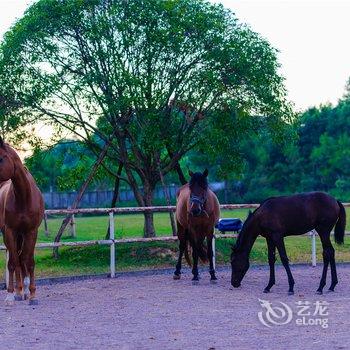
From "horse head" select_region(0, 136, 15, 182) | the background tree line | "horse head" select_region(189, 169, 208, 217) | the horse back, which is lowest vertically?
the horse back

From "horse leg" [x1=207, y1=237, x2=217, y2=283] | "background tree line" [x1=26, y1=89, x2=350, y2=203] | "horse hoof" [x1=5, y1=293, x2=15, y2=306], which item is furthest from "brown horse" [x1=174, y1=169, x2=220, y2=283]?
"background tree line" [x1=26, y1=89, x2=350, y2=203]

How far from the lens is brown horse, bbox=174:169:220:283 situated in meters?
12.7

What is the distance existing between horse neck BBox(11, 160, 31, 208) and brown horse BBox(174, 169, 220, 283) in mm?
2914

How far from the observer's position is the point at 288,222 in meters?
11.9

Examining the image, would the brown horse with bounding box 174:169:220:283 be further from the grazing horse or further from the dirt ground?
the grazing horse

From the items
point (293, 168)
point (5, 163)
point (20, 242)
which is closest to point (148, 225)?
point (20, 242)

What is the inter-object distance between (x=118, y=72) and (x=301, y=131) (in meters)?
58.9

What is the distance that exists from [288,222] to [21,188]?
4.08 meters

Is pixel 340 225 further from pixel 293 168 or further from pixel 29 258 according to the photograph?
pixel 293 168

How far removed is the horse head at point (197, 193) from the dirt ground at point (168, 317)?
1.27 metres

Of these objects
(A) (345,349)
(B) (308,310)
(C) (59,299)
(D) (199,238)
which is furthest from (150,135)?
(A) (345,349)

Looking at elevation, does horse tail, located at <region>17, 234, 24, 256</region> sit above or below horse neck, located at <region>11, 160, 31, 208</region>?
below

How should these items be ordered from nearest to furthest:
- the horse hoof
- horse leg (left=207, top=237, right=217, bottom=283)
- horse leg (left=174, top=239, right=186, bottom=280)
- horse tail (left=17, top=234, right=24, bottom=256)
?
the horse hoof, horse tail (left=17, top=234, right=24, bottom=256), horse leg (left=207, top=237, right=217, bottom=283), horse leg (left=174, top=239, right=186, bottom=280)

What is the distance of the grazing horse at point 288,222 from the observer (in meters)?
11.8
